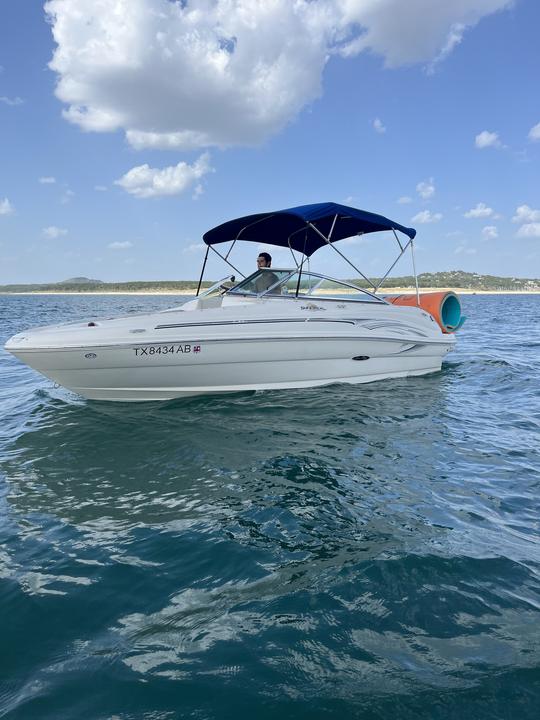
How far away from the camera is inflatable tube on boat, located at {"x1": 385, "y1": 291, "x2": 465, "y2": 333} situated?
33.4 feet

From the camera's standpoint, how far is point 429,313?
31.9 ft

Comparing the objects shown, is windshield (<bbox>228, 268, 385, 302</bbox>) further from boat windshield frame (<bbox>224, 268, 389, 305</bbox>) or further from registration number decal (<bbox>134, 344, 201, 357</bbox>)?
registration number decal (<bbox>134, 344, 201, 357</bbox>)

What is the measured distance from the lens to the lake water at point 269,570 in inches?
87.2

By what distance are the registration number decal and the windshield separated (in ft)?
Result: 5.50

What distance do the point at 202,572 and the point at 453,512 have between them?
6.97ft

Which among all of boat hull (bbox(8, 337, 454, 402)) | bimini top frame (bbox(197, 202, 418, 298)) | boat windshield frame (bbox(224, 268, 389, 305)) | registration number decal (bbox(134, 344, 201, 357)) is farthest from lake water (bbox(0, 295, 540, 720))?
bimini top frame (bbox(197, 202, 418, 298))

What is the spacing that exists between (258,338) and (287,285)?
1.40 metres

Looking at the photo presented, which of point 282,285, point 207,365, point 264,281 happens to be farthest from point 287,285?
point 207,365

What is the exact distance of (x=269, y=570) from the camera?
3.16 m

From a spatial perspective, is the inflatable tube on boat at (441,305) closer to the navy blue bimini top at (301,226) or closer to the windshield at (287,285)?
the navy blue bimini top at (301,226)

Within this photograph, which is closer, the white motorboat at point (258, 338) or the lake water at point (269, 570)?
the lake water at point (269, 570)

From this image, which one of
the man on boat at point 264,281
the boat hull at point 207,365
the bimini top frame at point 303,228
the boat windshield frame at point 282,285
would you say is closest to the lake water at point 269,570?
the boat hull at point 207,365

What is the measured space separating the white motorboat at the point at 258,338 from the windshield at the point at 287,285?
0.02 m

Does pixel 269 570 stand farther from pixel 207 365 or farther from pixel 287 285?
pixel 287 285
